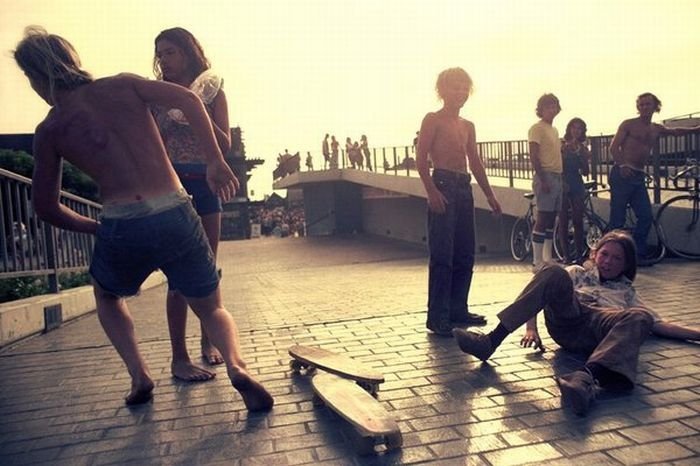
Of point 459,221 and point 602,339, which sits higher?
point 459,221

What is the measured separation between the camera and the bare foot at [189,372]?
3.77 meters

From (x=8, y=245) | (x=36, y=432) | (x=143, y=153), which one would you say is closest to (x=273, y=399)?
(x=36, y=432)

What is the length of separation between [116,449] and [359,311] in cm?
343

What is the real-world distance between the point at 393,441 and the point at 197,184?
210 centimetres

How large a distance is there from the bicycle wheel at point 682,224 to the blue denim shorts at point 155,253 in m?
6.88

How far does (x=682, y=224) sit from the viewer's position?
827 cm

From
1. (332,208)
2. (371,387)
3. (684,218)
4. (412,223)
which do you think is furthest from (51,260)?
(332,208)

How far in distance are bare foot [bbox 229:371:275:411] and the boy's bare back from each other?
1006mm

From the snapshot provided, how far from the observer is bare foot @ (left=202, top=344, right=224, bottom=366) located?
165 inches

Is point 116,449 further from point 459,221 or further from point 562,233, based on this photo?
point 562,233

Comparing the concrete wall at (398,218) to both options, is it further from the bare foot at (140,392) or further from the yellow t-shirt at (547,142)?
the bare foot at (140,392)

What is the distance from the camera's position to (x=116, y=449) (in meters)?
2.77

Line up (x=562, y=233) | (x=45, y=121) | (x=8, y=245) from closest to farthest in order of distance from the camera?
(x=45, y=121) → (x=8, y=245) → (x=562, y=233)

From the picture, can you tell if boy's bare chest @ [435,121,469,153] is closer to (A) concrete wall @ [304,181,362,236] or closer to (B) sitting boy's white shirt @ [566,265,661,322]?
(B) sitting boy's white shirt @ [566,265,661,322]
